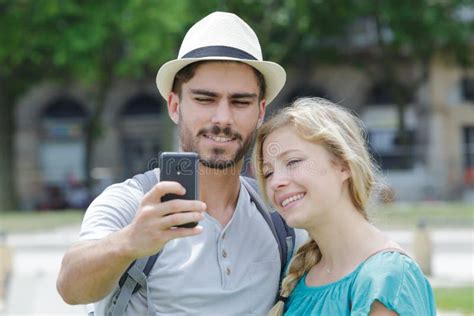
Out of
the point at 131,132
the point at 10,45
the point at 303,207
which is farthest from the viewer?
the point at 131,132

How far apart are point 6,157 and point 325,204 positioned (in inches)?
998

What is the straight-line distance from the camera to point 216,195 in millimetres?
3309

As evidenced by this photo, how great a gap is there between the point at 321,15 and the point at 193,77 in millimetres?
28712

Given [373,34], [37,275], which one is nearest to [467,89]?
[373,34]

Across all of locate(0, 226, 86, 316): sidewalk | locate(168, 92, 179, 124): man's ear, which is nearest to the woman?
locate(168, 92, 179, 124): man's ear

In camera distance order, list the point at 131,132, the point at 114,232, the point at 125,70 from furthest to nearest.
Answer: the point at 131,132, the point at 125,70, the point at 114,232

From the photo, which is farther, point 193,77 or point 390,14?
point 390,14

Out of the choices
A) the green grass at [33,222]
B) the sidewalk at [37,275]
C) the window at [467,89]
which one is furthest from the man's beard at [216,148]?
the window at [467,89]

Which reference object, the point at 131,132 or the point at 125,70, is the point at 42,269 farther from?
the point at 131,132

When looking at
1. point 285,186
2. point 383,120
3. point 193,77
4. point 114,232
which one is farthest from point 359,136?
point 383,120

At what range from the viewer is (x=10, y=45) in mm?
23828

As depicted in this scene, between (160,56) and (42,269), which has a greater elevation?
(160,56)

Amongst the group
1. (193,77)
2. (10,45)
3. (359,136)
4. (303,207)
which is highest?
(10,45)

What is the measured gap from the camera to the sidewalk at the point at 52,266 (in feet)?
32.7
